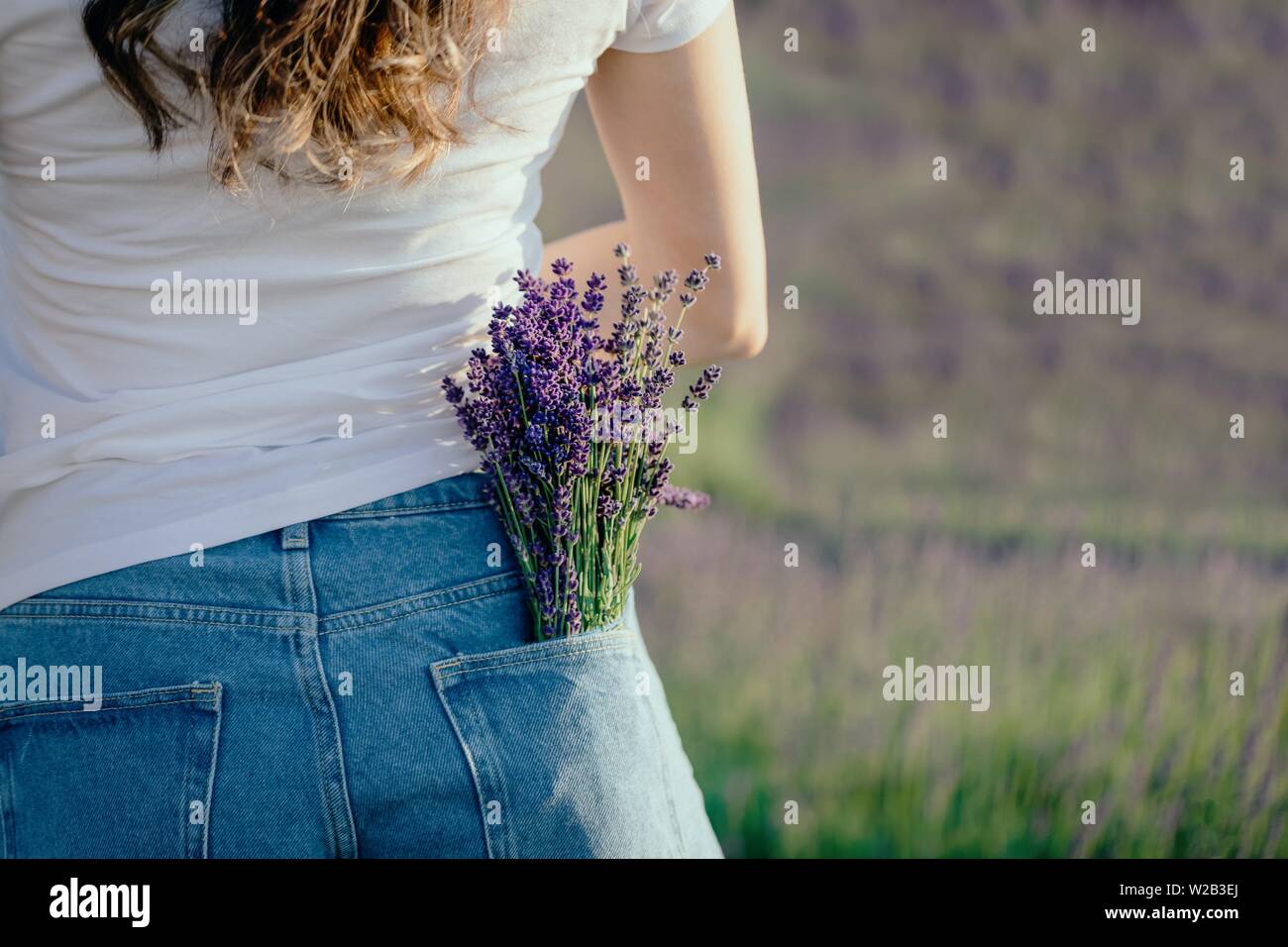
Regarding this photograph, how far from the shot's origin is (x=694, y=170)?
1.38 meters

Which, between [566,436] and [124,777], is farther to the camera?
[566,436]

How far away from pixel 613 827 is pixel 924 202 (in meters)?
3.44

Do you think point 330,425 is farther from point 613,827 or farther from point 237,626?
point 613,827

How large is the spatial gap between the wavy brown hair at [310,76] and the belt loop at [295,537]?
1.03 ft

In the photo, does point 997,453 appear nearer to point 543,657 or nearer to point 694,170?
point 694,170

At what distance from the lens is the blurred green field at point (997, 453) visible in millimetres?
2785

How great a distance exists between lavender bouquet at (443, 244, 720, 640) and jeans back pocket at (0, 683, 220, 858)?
1.07 feet

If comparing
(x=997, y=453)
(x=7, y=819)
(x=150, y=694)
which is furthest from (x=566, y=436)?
(x=997, y=453)

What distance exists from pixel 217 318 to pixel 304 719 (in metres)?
0.37

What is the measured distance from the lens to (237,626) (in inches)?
43.4

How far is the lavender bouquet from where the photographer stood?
120 centimetres
